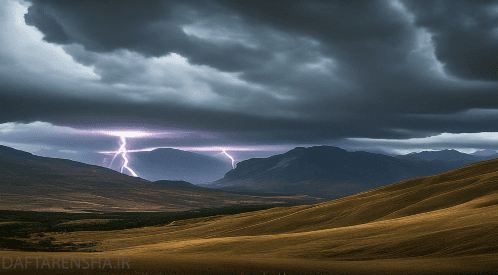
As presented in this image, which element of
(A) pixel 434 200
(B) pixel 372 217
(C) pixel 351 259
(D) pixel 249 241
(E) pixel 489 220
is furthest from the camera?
(B) pixel 372 217

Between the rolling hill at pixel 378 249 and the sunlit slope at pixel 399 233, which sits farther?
the sunlit slope at pixel 399 233

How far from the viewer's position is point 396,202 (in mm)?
50844

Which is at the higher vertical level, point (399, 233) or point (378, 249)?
point (399, 233)

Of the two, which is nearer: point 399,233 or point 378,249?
point 378,249

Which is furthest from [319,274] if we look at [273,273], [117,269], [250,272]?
[117,269]

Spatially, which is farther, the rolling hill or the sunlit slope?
the sunlit slope

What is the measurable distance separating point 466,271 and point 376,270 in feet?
14.6

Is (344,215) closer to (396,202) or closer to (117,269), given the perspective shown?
(396,202)

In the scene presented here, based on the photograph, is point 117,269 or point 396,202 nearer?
point 117,269

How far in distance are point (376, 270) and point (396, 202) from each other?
35.2m

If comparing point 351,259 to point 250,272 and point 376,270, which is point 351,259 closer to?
point 376,270

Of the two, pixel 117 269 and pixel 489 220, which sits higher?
pixel 489 220

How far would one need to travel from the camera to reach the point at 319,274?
18609mm

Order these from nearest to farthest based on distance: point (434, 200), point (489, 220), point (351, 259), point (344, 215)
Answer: point (351, 259), point (489, 220), point (434, 200), point (344, 215)
